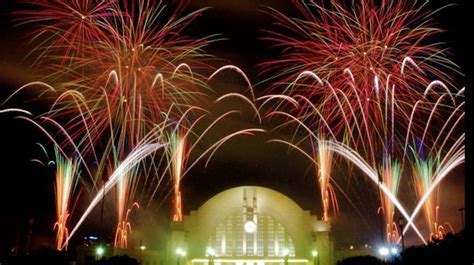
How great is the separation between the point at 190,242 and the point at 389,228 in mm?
28155

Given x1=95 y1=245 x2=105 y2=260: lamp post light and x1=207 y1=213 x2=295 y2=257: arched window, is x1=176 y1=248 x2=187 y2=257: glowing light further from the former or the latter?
x1=95 y1=245 x2=105 y2=260: lamp post light

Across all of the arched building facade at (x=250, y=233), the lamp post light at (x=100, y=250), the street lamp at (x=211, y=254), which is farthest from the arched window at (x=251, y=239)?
the lamp post light at (x=100, y=250)

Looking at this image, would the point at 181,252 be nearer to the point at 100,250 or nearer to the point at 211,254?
the point at 211,254

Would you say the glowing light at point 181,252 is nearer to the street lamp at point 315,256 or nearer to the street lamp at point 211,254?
the street lamp at point 211,254

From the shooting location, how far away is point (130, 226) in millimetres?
77375

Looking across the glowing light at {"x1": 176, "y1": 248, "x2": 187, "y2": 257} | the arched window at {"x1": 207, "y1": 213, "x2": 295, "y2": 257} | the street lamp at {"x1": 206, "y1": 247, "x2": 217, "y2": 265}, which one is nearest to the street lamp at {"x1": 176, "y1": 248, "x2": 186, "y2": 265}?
the glowing light at {"x1": 176, "y1": 248, "x2": 187, "y2": 257}

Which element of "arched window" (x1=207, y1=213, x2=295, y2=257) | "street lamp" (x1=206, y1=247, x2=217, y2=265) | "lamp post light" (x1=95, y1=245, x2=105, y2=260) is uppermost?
"arched window" (x1=207, y1=213, x2=295, y2=257)

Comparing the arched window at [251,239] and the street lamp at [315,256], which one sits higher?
the arched window at [251,239]

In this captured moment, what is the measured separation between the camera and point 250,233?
62.5 meters

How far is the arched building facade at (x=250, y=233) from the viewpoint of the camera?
→ 62.2 metres

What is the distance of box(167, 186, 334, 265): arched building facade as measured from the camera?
204 ft

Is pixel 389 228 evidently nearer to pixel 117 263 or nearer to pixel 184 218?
pixel 117 263

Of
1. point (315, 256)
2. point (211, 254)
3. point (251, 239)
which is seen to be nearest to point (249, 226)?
point (251, 239)

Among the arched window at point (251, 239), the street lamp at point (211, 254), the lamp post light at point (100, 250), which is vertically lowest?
the lamp post light at point (100, 250)
